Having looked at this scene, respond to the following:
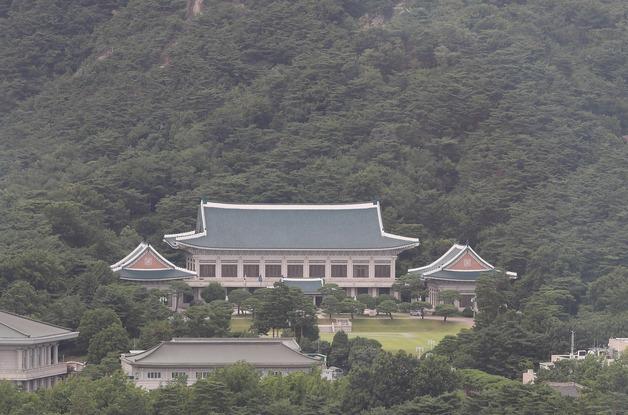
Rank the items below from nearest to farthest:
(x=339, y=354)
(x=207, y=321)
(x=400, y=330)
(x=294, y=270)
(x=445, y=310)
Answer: (x=339, y=354) < (x=207, y=321) < (x=400, y=330) < (x=445, y=310) < (x=294, y=270)

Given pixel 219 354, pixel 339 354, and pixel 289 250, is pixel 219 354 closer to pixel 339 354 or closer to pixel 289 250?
pixel 339 354

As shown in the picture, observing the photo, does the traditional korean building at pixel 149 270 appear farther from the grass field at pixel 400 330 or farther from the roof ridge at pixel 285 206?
the roof ridge at pixel 285 206

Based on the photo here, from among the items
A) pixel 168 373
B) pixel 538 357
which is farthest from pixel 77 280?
pixel 538 357

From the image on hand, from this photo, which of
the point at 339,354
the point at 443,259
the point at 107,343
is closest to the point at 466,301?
the point at 443,259

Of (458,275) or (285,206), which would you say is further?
(285,206)

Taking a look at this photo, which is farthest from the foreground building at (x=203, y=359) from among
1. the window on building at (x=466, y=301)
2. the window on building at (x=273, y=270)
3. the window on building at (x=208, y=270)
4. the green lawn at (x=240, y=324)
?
the window on building at (x=273, y=270)

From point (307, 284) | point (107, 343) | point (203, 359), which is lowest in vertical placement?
point (203, 359)
